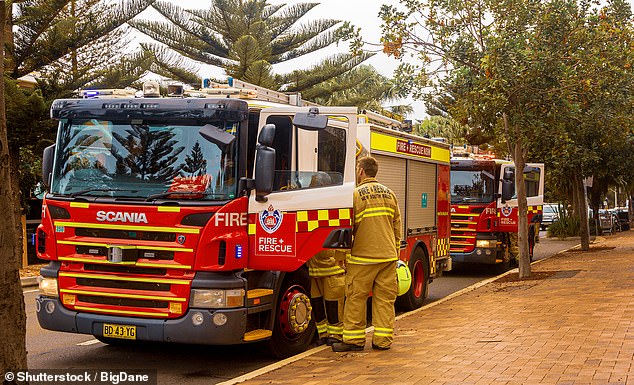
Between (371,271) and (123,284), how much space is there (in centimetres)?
231

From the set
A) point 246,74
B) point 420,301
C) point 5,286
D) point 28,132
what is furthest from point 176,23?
point 5,286

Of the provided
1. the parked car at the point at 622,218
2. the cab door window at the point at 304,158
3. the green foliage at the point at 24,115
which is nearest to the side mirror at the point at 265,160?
the cab door window at the point at 304,158

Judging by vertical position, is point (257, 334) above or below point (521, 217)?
below

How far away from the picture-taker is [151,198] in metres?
7.80

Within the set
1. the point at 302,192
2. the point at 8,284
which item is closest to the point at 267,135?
the point at 302,192

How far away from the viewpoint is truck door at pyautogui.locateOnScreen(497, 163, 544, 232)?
18.2m

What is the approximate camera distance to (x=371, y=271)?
822cm

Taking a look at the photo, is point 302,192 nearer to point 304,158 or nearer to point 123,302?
point 304,158

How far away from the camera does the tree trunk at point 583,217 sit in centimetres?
2500

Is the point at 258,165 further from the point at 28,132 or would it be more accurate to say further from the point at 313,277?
the point at 28,132

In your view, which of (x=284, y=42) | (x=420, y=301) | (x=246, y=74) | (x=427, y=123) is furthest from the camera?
(x=427, y=123)

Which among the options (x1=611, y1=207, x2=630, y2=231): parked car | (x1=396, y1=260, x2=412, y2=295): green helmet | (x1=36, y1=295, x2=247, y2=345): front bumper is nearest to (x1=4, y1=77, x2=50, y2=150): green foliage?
(x1=36, y1=295, x2=247, y2=345): front bumper

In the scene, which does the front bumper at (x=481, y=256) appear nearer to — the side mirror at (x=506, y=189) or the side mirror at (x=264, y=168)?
the side mirror at (x=506, y=189)

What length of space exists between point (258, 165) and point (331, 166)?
1135mm
